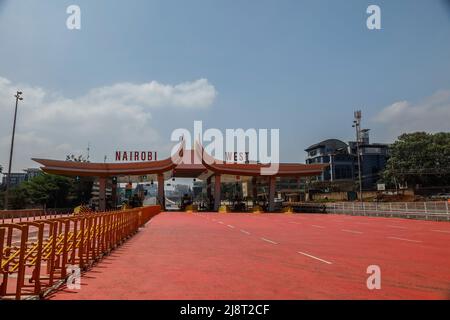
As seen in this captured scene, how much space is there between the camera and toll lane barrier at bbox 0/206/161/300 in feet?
19.5

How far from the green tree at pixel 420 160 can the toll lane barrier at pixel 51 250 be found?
68327mm

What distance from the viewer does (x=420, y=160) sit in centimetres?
7175

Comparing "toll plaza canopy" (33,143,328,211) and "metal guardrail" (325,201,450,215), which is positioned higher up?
"toll plaza canopy" (33,143,328,211)

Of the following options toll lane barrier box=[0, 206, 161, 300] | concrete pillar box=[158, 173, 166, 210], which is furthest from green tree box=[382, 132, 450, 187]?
toll lane barrier box=[0, 206, 161, 300]

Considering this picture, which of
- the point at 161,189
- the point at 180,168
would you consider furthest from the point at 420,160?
the point at 161,189

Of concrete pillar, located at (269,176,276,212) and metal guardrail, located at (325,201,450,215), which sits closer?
metal guardrail, located at (325,201,450,215)

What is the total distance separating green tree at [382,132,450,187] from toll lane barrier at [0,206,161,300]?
224 feet

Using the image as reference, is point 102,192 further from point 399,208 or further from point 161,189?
point 399,208

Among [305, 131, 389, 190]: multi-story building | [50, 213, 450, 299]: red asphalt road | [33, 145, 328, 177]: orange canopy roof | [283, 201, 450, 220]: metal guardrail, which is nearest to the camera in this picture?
[50, 213, 450, 299]: red asphalt road

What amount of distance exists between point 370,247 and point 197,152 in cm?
3835

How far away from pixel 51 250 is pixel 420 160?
7580 centimetres

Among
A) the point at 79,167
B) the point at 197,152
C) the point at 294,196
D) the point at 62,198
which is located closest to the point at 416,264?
the point at 197,152

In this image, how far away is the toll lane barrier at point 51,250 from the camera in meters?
5.93

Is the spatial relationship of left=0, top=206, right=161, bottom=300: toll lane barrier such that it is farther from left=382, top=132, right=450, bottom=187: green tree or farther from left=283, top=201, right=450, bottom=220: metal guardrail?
left=382, top=132, right=450, bottom=187: green tree
